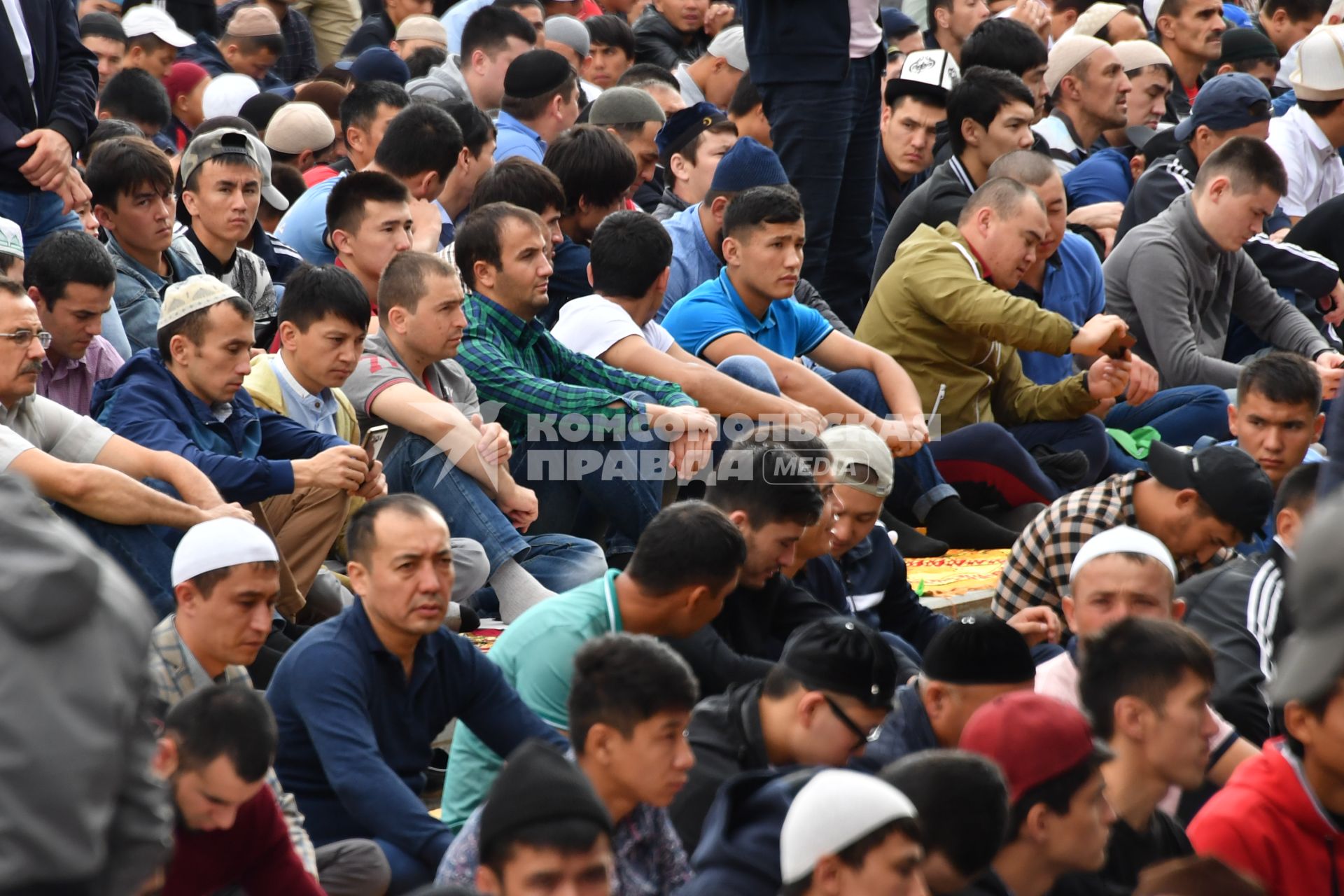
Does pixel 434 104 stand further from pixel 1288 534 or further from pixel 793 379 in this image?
pixel 1288 534

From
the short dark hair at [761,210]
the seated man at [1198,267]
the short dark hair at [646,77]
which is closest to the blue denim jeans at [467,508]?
the short dark hair at [761,210]

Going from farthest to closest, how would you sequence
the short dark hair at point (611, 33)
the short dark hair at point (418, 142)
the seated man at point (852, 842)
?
the short dark hair at point (611, 33) < the short dark hair at point (418, 142) < the seated man at point (852, 842)

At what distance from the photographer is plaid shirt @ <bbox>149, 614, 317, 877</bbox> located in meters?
3.59

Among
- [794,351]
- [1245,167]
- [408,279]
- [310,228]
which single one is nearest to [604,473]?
[408,279]

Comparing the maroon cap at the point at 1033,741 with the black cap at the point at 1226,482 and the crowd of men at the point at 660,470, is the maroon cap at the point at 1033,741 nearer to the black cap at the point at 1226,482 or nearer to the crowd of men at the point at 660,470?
the crowd of men at the point at 660,470

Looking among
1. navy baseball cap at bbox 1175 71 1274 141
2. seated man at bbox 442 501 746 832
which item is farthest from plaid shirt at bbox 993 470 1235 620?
navy baseball cap at bbox 1175 71 1274 141

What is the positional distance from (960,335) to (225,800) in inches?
171

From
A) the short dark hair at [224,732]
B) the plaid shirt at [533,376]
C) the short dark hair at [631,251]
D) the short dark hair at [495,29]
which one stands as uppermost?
the short dark hair at [495,29]

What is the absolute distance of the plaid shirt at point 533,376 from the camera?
5805 mm

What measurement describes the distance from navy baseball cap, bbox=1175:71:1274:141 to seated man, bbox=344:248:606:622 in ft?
14.2

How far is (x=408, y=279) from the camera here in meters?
5.52

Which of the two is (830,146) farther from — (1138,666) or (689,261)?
(1138,666)

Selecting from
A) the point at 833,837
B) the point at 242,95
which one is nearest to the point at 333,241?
the point at 242,95

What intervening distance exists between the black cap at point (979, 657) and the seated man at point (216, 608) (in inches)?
57.2
